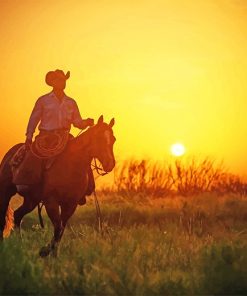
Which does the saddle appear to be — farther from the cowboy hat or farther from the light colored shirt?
the cowboy hat

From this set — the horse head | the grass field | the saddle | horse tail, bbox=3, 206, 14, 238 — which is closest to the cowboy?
the saddle

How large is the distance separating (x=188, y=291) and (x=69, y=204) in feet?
9.46

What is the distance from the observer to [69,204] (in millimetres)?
9258

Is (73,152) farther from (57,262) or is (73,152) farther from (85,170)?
(57,262)

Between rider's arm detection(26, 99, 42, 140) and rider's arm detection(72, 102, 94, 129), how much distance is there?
54 cm

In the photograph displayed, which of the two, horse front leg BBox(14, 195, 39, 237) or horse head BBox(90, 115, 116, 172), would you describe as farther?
horse front leg BBox(14, 195, 39, 237)

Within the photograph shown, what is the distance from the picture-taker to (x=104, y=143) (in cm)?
916

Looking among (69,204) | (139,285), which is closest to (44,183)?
(69,204)

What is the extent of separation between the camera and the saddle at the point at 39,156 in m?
9.31

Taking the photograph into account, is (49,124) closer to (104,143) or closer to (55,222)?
(104,143)

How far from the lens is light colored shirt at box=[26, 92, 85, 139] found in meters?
9.53

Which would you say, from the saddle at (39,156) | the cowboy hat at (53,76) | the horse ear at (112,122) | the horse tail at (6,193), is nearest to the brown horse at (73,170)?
the horse ear at (112,122)

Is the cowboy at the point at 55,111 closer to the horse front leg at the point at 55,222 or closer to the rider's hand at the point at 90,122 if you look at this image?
the rider's hand at the point at 90,122

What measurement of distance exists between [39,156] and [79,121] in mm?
823
